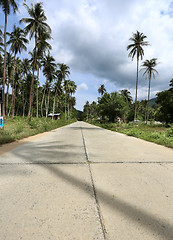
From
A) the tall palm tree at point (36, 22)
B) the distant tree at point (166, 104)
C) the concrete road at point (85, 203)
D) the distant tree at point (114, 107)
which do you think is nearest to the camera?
the concrete road at point (85, 203)

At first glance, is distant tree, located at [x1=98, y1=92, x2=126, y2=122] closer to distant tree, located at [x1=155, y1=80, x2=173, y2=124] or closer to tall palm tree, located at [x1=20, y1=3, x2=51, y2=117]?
distant tree, located at [x1=155, y1=80, x2=173, y2=124]

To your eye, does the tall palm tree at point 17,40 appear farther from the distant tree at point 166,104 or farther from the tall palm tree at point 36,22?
the distant tree at point 166,104

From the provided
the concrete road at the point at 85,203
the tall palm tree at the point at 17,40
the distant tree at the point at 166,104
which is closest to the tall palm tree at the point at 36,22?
the tall palm tree at the point at 17,40

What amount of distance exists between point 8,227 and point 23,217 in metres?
0.17

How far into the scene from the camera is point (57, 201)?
5.71ft

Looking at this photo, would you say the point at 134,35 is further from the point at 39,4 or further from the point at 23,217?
the point at 23,217

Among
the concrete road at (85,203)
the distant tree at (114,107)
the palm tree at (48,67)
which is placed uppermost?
the palm tree at (48,67)

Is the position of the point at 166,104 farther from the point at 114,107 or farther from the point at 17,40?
the point at 17,40

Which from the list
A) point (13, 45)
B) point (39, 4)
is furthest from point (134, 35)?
point (13, 45)

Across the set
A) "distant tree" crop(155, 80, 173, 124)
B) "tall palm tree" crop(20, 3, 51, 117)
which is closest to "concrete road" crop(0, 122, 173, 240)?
"tall palm tree" crop(20, 3, 51, 117)

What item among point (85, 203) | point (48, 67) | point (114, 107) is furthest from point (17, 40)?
point (85, 203)

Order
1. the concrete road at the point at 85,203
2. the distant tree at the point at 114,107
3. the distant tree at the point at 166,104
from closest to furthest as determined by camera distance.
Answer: the concrete road at the point at 85,203 < the distant tree at the point at 114,107 < the distant tree at the point at 166,104

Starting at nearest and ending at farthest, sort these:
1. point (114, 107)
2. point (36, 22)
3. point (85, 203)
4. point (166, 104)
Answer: point (85, 203)
point (36, 22)
point (114, 107)
point (166, 104)

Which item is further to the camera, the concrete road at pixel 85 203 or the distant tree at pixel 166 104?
the distant tree at pixel 166 104
